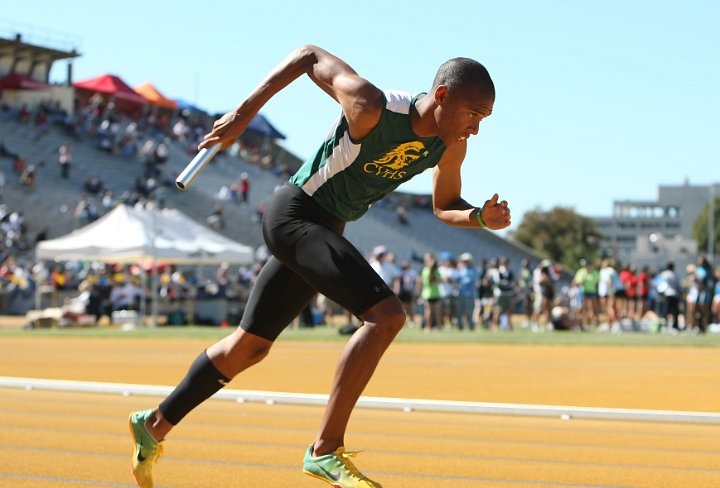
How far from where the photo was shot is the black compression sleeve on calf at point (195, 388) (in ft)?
18.5

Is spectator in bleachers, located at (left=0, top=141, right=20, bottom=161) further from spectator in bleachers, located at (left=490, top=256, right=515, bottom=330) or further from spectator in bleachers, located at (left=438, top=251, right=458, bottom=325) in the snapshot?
spectator in bleachers, located at (left=490, top=256, right=515, bottom=330)

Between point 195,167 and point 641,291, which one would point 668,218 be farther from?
point 195,167

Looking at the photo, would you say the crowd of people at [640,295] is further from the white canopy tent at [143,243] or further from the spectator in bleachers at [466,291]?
the white canopy tent at [143,243]

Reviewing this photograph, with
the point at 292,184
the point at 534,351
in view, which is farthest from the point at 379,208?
the point at 292,184

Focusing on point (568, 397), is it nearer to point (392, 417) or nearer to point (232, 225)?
point (392, 417)

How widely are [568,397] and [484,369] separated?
12.4ft

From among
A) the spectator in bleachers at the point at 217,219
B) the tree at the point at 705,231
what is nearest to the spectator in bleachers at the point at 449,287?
the spectator in bleachers at the point at 217,219

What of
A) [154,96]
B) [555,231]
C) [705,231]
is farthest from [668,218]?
[154,96]

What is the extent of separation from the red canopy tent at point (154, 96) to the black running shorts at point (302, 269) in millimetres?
54438

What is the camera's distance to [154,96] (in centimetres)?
5953

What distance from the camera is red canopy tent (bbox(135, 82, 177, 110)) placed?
59.2 meters

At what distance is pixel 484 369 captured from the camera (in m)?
14.5

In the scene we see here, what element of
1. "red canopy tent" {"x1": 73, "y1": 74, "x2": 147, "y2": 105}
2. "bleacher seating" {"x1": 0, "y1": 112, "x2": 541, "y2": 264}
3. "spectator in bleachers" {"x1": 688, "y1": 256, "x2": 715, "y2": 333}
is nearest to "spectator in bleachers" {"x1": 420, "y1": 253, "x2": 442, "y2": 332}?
"spectator in bleachers" {"x1": 688, "y1": 256, "x2": 715, "y2": 333}

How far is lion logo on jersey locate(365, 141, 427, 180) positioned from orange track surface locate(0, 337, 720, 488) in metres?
1.65
